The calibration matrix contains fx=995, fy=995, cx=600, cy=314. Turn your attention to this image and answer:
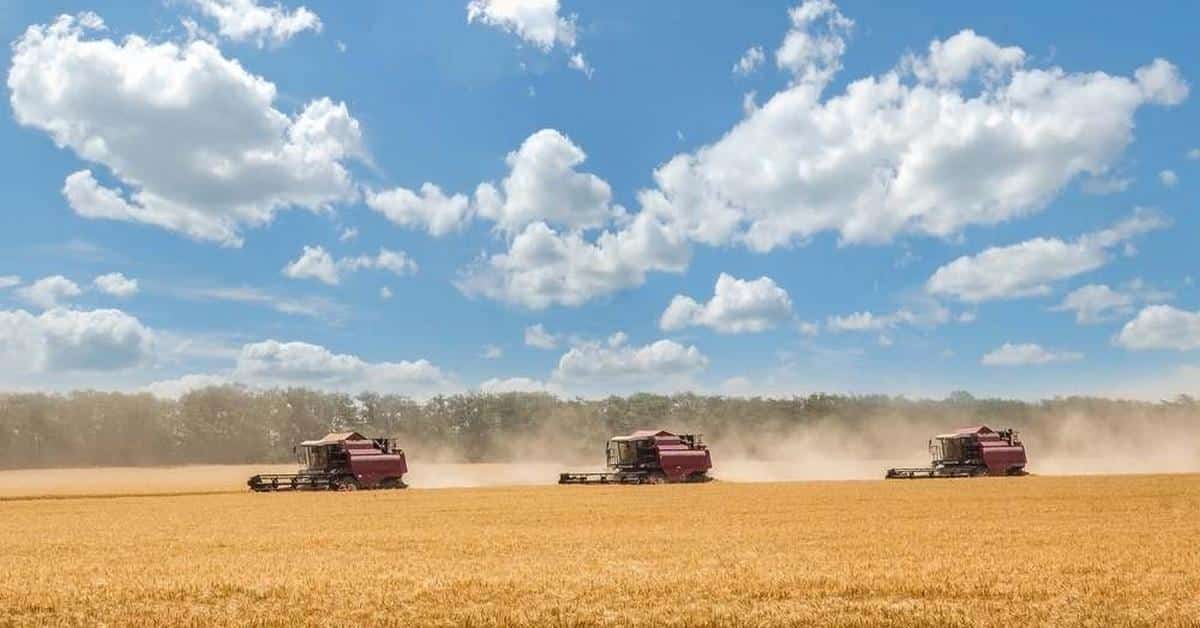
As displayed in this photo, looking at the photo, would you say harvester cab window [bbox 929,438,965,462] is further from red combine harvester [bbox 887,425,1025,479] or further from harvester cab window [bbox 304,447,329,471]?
harvester cab window [bbox 304,447,329,471]

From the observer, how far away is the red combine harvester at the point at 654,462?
69312mm

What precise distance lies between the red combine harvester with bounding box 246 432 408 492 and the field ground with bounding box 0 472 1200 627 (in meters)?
23.3

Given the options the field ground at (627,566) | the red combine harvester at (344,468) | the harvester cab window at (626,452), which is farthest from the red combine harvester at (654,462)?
the field ground at (627,566)

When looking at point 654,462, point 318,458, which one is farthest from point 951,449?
point 318,458

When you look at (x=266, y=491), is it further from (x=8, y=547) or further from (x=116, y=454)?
(x=116, y=454)

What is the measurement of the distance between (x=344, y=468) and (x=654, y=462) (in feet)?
69.2

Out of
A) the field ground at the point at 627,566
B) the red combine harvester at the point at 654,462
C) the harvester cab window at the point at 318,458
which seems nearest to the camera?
the field ground at the point at 627,566

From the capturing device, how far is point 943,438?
2840 inches

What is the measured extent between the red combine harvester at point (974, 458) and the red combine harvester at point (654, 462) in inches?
532

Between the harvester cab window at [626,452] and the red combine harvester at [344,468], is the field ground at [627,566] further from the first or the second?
the harvester cab window at [626,452]

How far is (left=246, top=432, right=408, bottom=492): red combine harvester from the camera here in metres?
63.3

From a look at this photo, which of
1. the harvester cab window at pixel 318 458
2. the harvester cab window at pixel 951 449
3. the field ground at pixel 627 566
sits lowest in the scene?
the field ground at pixel 627 566

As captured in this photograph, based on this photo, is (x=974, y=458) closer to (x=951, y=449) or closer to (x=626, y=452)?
(x=951, y=449)

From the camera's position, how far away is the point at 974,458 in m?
70.7
